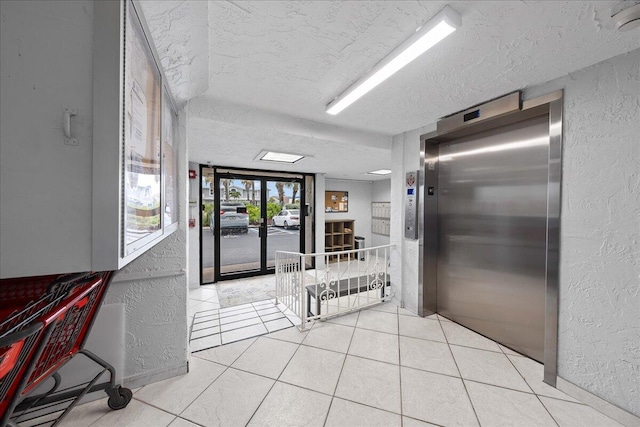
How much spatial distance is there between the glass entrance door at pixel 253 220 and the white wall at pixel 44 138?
369 centimetres

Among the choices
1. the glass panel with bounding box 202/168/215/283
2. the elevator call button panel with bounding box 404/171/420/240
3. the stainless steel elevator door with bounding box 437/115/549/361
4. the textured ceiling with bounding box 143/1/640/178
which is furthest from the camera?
the glass panel with bounding box 202/168/215/283

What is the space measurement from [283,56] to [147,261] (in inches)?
70.4

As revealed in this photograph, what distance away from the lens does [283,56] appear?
1477 mm

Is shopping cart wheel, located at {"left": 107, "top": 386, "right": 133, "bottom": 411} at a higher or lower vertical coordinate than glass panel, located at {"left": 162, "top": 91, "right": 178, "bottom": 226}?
lower

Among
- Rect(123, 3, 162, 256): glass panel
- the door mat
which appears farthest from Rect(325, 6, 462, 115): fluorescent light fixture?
the door mat

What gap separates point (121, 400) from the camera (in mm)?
1550

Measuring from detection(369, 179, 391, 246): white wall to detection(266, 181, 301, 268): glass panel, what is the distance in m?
2.60

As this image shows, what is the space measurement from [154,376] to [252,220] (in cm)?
321

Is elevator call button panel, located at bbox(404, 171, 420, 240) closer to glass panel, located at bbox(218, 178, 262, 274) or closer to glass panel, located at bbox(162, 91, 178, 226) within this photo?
glass panel, located at bbox(162, 91, 178, 226)

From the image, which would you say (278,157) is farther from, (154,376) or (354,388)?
(354,388)

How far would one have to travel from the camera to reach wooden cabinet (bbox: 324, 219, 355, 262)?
6336mm

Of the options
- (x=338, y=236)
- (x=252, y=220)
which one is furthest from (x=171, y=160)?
(x=338, y=236)

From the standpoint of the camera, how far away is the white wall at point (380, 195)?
6.45 meters

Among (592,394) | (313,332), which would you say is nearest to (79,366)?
(313,332)
